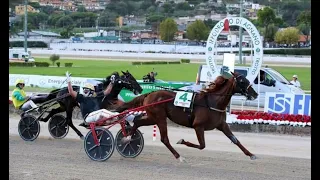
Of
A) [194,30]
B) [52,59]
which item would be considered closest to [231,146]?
[52,59]

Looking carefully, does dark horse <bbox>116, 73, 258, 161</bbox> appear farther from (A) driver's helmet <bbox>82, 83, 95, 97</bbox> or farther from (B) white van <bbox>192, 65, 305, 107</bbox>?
(B) white van <bbox>192, 65, 305, 107</bbox>

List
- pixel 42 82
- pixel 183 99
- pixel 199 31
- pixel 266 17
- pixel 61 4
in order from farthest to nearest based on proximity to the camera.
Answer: pixel 61 4, pixel 199 31, pixel 266 17, pixel 42 82, pixel 183 99

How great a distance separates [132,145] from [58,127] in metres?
2.91

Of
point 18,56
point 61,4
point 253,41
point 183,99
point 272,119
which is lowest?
point 272,119

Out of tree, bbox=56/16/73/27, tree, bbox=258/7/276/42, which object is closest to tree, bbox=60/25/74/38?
tree, bbox=56/16/73/27

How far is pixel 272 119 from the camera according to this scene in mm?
13539

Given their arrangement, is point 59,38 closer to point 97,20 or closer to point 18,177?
point 97,20

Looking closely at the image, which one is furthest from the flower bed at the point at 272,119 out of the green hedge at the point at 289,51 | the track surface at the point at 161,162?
the green hedge at the point at 289,51

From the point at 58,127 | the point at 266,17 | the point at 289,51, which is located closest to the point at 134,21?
the point at 266,17

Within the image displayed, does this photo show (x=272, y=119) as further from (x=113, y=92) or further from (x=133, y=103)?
(x=133, y=103)

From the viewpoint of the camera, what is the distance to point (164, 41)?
79.0 meters

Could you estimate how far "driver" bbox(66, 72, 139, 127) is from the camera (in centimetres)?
933

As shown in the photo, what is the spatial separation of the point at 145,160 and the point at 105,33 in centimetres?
7300

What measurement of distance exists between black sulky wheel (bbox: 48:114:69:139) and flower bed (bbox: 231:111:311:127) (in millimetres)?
4220
